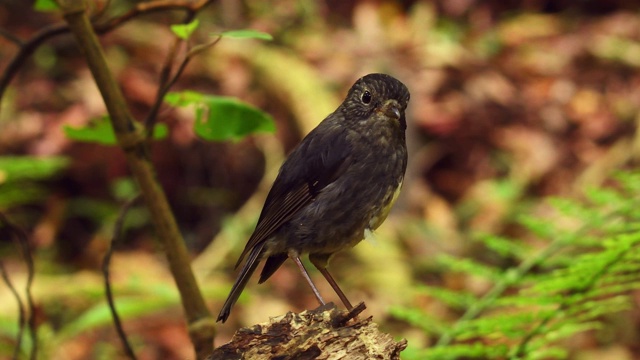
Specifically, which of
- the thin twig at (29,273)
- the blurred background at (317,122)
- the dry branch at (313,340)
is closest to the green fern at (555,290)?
the dry branch at (313,340)

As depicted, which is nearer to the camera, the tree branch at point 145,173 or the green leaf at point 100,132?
the tree branch at point 145,173

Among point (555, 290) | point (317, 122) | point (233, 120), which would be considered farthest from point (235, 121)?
point (317, 122)

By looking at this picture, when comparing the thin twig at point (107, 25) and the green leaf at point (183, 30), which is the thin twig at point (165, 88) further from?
the thin twig at point (107, 25)

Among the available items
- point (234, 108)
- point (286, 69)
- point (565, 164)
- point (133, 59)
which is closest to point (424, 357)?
point (234, 108)

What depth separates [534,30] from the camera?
23.9 feet

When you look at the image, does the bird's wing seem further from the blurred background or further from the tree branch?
the blurred background

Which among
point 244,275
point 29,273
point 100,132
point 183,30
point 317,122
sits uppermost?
point 317,122

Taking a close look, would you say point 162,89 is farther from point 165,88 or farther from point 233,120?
point 233,120

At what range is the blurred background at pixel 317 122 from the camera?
202 inches

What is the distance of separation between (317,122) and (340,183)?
380 centimetres

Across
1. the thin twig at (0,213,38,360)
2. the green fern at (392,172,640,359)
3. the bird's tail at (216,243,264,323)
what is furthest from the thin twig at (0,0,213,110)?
the green fern at (392,172,640,359)

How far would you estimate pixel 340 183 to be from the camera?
6.64ft

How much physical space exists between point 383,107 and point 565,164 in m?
4.35

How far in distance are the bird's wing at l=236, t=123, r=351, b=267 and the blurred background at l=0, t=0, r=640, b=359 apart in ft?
8.78
